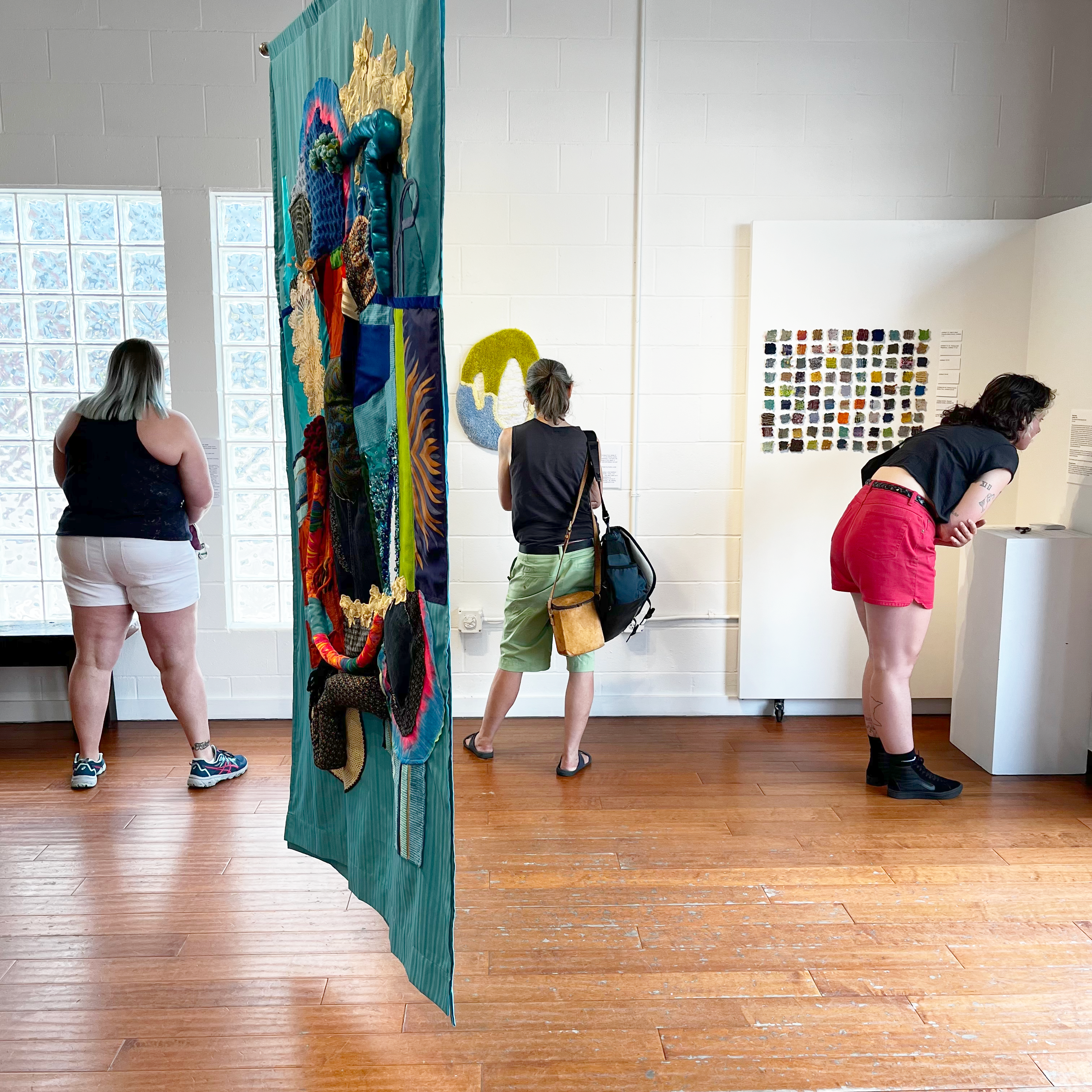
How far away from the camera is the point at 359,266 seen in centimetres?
195

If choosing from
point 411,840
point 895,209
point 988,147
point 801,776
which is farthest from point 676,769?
point 988,147

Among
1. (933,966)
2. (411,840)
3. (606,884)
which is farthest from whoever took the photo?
(606,884)

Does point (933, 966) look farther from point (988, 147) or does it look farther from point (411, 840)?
point (988, 147)

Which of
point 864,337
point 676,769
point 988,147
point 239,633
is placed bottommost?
point 676,769

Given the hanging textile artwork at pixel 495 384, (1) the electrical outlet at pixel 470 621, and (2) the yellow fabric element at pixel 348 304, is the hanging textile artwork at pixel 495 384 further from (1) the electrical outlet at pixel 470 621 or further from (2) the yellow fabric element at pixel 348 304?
(2) the yellow fabric element at pixel 348 304

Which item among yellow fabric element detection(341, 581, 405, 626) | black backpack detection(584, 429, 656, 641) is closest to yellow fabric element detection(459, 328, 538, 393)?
black backpack detection(584, 429, 656, 641)

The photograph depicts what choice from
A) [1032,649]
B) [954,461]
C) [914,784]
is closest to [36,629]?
[914,784]

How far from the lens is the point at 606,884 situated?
2.75m

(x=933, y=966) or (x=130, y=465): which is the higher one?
(x=130, y=465)

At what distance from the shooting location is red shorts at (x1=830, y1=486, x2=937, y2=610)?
3180 mm

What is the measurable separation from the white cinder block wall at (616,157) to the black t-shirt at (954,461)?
2.95ft

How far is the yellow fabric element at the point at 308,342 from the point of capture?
88.0 inches

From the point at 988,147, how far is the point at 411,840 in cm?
368

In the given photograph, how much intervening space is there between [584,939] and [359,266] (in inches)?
67.9
